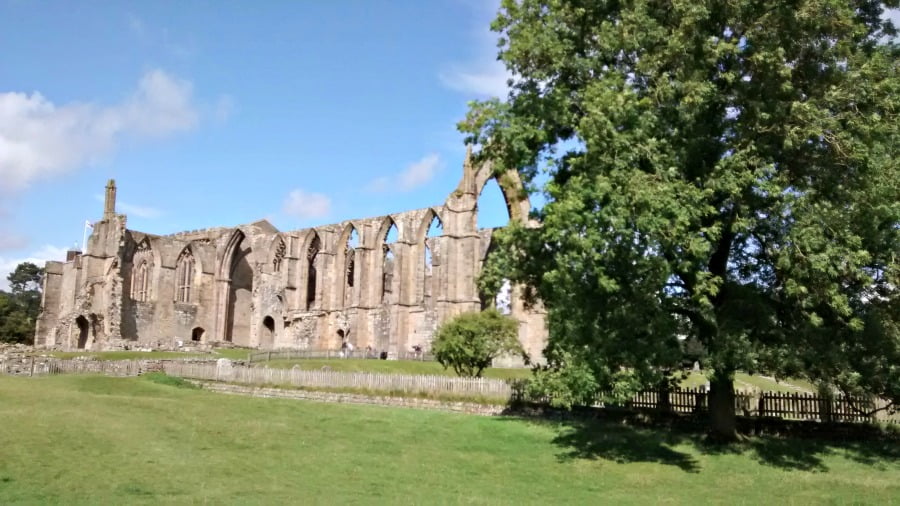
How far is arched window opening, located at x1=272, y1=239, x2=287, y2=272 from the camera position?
2549 inches

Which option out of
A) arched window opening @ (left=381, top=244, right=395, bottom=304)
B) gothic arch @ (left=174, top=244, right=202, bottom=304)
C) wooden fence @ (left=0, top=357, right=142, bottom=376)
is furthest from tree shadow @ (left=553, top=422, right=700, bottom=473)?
gothic arch @ (left=174, top=244, right=202, bottom=304)

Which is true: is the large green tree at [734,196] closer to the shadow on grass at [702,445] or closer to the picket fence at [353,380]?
the shadow on grass at [702,445]

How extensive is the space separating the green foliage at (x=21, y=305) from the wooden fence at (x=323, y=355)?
35.5m

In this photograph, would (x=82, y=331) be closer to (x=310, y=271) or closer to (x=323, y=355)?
(x=310, y=271)

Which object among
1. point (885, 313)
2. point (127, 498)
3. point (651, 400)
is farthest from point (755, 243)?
point (127, 498)

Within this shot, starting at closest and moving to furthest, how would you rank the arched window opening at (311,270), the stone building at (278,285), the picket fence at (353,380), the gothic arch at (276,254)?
1. the picket fence at (353,380)
2. the stone building at (278,285)
3. the arched window opening at (311,270)
4. the gothic arch at (276,254)

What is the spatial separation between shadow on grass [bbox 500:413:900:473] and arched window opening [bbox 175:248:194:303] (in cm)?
5252

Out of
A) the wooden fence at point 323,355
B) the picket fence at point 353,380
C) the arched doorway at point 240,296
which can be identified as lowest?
the picket fence at point 353,380

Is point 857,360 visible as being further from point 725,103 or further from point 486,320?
point 486,320

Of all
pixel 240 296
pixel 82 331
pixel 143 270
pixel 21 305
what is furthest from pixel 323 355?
pixel 21 305

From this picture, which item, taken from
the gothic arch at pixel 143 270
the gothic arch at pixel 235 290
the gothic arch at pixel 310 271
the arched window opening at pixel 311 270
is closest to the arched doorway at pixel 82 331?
the gothic arch at pixel 143 270

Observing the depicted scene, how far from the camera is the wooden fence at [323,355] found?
143 feet

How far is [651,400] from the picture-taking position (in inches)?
827

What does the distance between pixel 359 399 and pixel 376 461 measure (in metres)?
11.9
